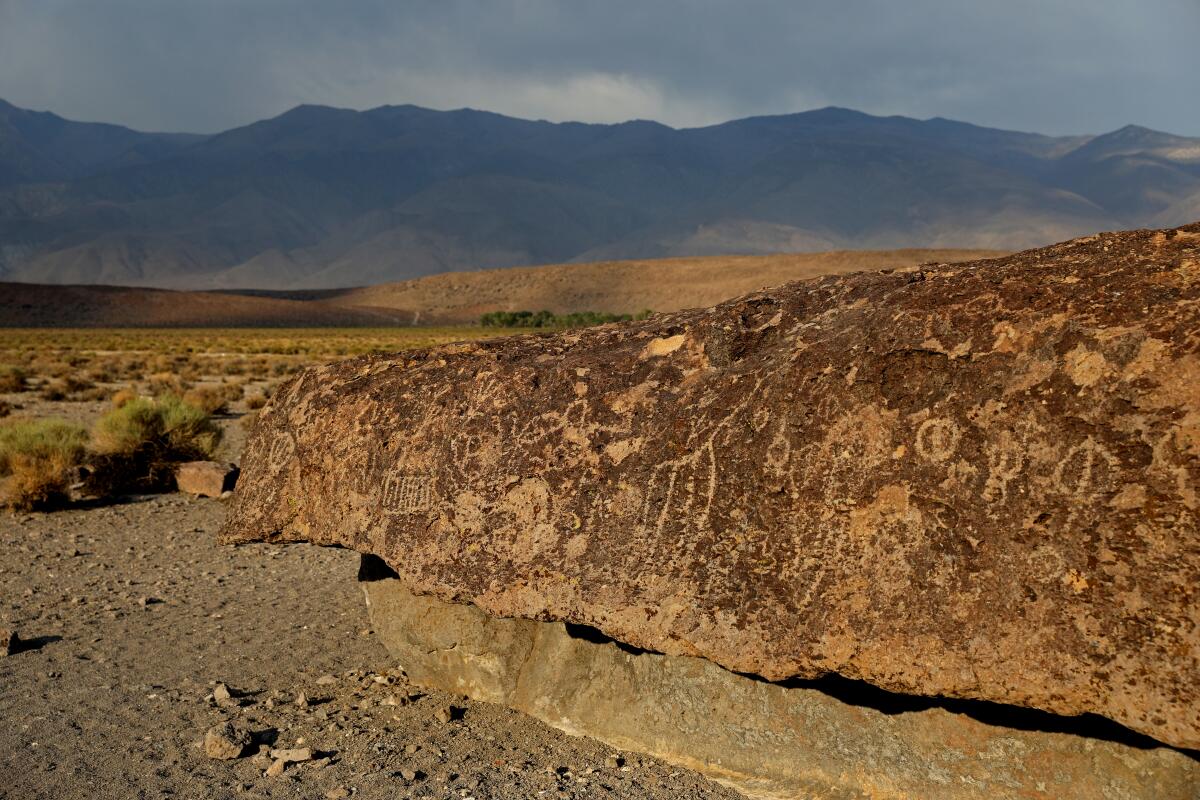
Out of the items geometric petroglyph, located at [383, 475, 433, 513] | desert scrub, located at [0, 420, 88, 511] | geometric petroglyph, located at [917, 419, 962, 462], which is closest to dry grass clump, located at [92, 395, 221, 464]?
desert scrub, located at [0, 420, 88, 511]

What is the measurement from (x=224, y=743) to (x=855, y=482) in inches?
124

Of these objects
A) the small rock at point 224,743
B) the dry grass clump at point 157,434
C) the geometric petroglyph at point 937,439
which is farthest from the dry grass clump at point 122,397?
the geometric petroglyph at point 937,439

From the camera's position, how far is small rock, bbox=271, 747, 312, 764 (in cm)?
484

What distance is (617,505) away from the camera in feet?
14.1

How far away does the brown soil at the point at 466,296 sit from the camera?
85.8 m

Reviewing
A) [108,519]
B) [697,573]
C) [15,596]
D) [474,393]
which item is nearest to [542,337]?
[474,393]

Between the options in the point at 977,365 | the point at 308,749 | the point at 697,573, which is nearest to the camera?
the point at 977,365

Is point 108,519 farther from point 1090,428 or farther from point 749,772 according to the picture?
point 1090,428

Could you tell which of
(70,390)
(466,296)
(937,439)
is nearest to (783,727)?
(937,439)

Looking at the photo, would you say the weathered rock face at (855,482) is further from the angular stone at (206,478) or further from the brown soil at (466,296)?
the brown soil at (466,296)

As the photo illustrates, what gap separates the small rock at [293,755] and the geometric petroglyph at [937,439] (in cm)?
307

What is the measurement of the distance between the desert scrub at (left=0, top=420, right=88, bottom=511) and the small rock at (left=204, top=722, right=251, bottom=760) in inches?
284

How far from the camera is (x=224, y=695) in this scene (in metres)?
5.69

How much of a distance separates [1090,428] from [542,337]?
118 inches
